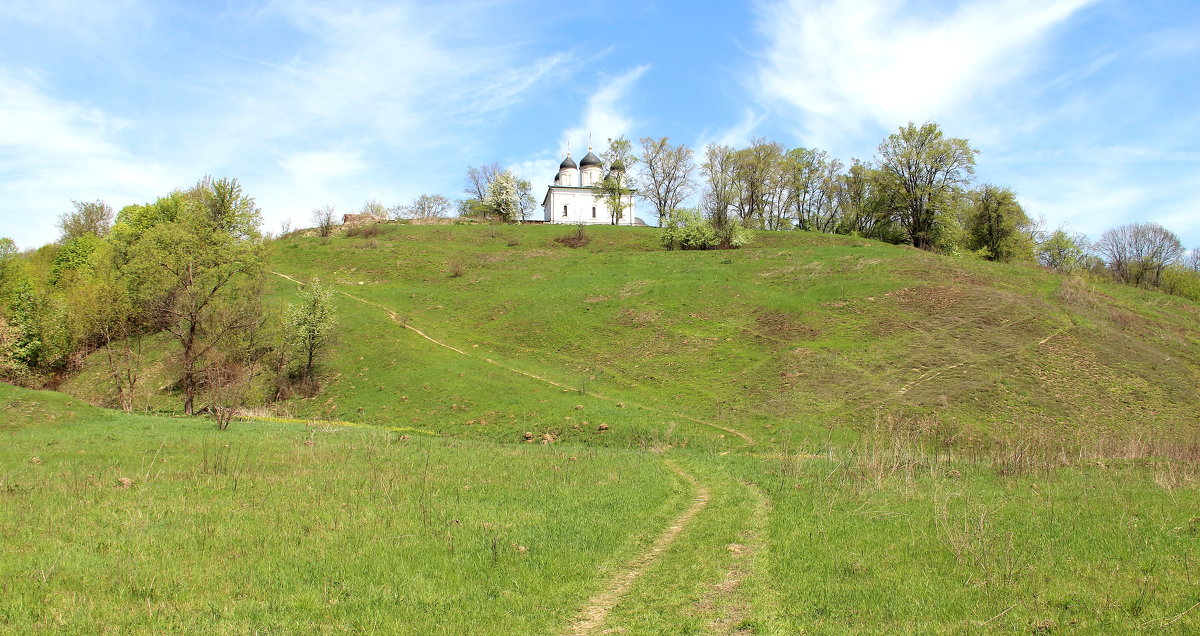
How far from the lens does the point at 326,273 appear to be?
60.8 meters

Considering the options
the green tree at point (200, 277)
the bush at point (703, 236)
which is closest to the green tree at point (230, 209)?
the green tree at point (200, 277)

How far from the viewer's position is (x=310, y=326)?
1464 inches

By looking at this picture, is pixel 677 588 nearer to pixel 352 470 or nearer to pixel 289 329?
pixel 352 470

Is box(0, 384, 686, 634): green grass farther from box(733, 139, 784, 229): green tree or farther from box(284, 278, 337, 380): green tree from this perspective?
box(733, 139, 784, 229): green tree

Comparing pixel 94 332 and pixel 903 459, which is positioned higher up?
pixel 94 332

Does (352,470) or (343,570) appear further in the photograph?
(352,470)

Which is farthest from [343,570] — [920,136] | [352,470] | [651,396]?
[920,136]

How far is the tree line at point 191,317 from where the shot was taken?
3394 cm

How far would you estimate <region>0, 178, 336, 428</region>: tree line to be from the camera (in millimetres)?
33938

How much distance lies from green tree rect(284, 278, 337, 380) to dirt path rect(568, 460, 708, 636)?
31.1 m

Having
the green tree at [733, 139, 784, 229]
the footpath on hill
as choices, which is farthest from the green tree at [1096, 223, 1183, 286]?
the footpath on hill

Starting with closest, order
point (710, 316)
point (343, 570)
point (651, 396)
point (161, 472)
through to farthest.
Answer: point (343, 570) → point (161, 472) → point (651, 396) → point (710, 316)

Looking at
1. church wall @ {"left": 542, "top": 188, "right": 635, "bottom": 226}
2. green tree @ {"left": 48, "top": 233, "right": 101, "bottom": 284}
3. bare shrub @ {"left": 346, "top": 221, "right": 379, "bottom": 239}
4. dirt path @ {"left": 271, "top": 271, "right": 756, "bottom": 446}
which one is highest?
church wall @ {"left": 542, "top": 188, "right": 635, "bottom": 226}

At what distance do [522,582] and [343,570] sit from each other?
232 cm
